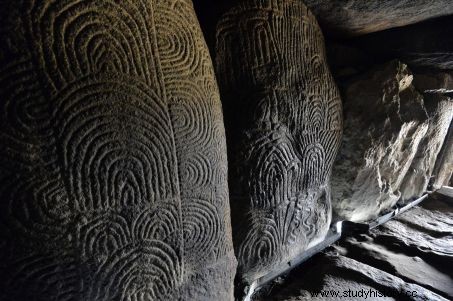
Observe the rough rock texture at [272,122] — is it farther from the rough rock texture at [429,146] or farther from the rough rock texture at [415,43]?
the rough rock texture at [429,146]

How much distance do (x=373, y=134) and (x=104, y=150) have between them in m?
1.41

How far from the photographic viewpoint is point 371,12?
4.46 ft

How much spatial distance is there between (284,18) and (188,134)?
0.62 m

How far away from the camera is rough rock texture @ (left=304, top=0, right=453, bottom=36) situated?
1282 mm

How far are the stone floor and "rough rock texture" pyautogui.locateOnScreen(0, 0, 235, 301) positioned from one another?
73 centimetres

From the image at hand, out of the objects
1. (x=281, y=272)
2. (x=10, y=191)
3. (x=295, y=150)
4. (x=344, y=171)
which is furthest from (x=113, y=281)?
(x=344, y=171)

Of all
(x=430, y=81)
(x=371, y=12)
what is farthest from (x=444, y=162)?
(x=371, y=12)

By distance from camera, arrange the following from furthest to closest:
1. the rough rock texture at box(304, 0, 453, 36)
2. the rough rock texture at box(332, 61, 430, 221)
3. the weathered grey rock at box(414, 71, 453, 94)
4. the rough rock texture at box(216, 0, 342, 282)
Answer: the weathered grey rock at box(414, 71, 453, 94)
the rough rock texture at box(332, 61, 430, 221)
the rough rock texture at box(304, 0, 453, 36)
the rough rock texture at box(216, 0, 342, 282)

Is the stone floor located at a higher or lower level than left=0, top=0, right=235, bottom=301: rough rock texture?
lower

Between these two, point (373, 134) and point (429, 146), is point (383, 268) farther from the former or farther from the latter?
point (429, 146)

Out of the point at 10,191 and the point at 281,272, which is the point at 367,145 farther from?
the point at 10,191

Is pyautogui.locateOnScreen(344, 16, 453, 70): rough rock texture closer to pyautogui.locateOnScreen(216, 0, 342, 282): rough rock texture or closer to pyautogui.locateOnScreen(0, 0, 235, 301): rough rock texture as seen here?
pyautogui.locateOnScreen(216, 0, 342, 282): rough rock texture

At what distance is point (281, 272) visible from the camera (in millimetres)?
1517

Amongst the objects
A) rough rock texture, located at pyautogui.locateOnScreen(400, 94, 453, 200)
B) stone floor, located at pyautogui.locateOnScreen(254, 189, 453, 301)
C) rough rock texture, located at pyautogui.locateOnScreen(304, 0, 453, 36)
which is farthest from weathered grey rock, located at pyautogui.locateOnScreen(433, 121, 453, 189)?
rough rock texture, located at pyautogui.locateOnScreen(304, 0, 453, 36)
